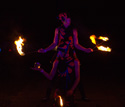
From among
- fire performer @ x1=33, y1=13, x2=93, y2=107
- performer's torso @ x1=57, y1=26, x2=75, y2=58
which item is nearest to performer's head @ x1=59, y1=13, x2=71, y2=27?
fire performer @ x1=33, y1=13, x2=93, y2=107

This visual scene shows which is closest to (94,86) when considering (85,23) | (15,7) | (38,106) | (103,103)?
(103,103)

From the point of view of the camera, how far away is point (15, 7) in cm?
1092

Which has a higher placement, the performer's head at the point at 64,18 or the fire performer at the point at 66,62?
the performer's head at the point at 64,18

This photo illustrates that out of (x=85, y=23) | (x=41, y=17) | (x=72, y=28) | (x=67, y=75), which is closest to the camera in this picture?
(x=67, y=75)

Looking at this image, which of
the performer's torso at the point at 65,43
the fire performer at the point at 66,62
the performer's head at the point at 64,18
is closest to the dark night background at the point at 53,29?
the fire performer at the point at 66,62

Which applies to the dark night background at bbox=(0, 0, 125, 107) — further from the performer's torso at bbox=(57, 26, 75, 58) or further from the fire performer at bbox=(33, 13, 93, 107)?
the performer's torso at bbox=(57, 26, 75, 58)

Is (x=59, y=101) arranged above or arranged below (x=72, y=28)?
below

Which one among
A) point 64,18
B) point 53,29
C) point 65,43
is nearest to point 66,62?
point 65,43

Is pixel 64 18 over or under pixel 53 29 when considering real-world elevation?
under

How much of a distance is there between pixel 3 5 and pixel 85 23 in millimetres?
5361

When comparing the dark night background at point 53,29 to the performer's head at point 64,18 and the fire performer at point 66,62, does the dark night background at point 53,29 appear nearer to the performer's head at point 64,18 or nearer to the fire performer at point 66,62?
the fire performer at point 66,62

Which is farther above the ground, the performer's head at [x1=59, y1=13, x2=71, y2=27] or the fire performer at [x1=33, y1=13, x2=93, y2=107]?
the performer's head at [x1=59, y1=13, x2=71, y2=27]

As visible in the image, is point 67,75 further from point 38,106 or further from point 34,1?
point 34,1

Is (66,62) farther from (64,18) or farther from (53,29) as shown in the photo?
(53,29)
